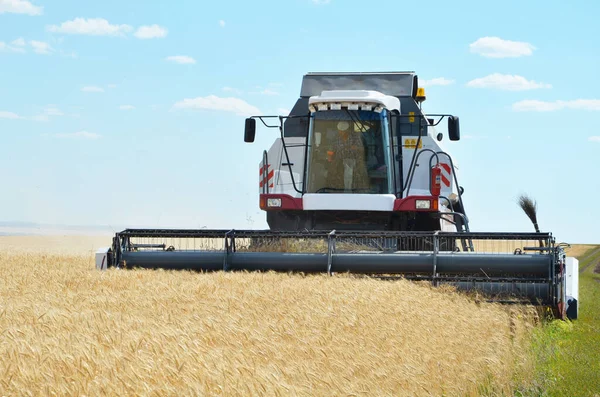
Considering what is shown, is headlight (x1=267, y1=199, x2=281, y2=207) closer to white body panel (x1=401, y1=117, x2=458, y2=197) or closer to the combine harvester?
the combine harvester

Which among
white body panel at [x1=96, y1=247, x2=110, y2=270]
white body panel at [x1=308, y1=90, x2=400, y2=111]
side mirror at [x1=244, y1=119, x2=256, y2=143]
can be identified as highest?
white body panel at [x1=308, y1=90, x2=400, y2=111]

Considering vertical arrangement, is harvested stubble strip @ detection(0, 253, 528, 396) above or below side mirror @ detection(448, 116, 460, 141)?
below

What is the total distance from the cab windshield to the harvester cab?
1 centimetres

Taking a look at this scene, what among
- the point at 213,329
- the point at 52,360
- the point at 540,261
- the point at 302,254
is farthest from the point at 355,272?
the point at 52,360

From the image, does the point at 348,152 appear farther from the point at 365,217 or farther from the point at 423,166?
the point at 423,166

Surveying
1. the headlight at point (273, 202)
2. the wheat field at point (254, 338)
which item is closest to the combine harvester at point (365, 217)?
the headlight at point (273, 202)

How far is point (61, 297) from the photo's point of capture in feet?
24.3

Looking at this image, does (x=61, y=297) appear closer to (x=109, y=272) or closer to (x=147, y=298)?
(x=147, y=298)

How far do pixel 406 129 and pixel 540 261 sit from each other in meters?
3.69

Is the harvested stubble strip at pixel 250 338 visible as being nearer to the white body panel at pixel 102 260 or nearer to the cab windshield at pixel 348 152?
the white body panel at pixel 102 260

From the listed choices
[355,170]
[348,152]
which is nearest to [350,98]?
[348,152]

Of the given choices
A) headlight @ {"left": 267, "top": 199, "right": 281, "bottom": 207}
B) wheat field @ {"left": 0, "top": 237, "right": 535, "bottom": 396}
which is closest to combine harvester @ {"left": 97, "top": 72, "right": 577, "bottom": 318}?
headlight @ {"left": 267, "top": 199, "right": 281, "bottom": 207}

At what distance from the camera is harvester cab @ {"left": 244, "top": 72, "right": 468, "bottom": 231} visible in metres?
11.0

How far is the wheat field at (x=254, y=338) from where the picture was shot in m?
4.03
